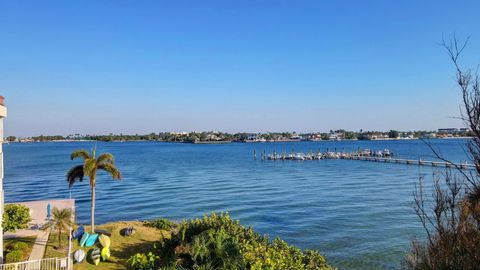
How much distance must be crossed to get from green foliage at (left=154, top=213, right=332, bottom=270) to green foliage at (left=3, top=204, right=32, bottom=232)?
7.89m

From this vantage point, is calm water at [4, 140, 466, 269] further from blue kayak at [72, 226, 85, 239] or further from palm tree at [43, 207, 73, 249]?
palm tree at [43, 207, 73, 249]

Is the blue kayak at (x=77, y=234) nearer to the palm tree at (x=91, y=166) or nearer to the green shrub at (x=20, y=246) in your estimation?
the palm tree at (x=91, y=166)

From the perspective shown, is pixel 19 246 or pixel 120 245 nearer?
pixel 19 246

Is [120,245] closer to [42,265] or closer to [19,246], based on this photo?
[19,246]

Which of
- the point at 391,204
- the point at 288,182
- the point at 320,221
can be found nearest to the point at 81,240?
the point at 320,221

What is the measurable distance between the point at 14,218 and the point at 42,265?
17.0ft

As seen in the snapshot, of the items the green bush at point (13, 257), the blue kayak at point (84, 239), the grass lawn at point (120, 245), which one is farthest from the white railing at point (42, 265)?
the blue kayak at point (84, 239)

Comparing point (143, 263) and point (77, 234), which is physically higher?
point (143, 263)

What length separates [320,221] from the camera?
34750 mm

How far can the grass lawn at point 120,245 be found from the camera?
1889 cm

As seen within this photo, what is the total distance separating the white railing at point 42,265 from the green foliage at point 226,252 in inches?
163

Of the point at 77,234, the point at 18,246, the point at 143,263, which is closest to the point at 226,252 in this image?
the point at 143,263

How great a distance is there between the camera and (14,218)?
20.2 meters

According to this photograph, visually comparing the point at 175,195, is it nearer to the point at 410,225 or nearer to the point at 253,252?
the point at 410,225
